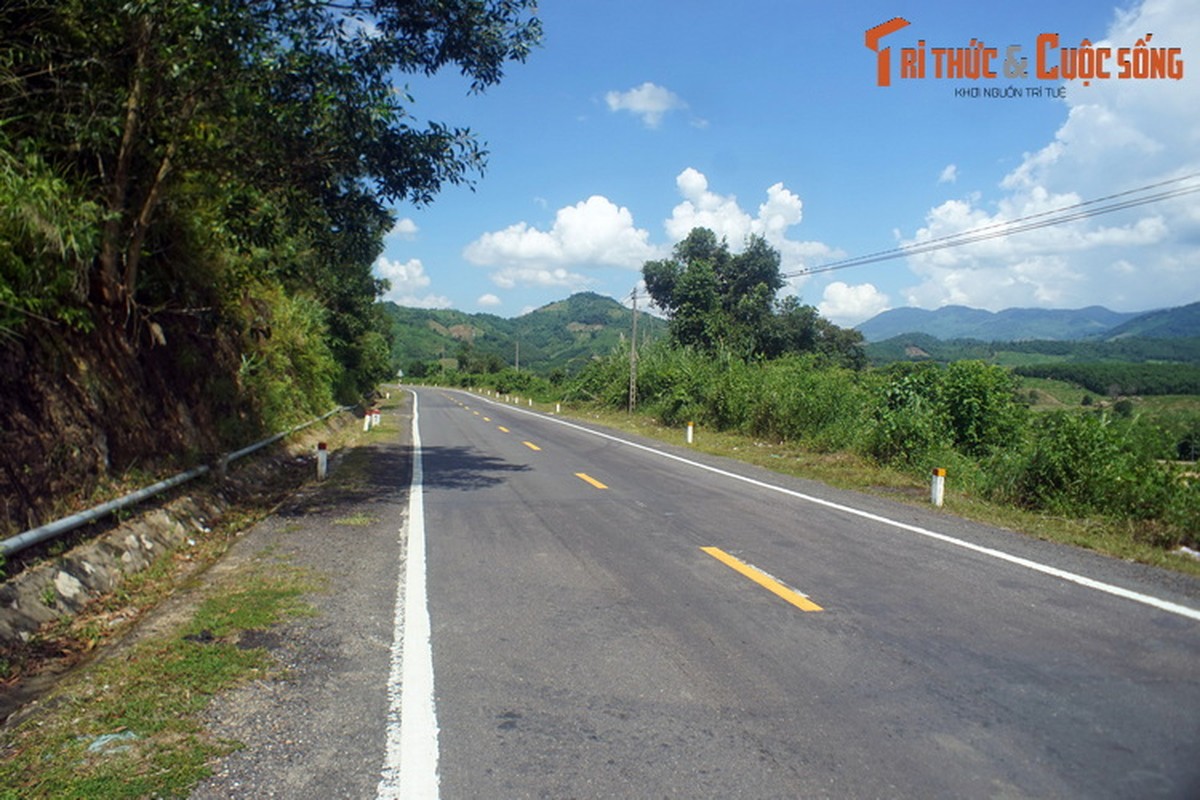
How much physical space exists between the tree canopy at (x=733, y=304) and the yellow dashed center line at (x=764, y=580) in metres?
32.2

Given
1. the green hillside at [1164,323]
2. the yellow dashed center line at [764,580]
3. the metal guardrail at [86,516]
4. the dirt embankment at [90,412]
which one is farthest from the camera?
the green hillside at [1164,323]

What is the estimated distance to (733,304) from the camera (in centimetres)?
4712

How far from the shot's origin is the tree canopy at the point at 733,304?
4281cm

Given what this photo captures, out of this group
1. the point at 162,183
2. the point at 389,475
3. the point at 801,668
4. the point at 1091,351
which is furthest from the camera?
the point at 1091,351

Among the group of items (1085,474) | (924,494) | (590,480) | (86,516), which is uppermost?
(86,516)

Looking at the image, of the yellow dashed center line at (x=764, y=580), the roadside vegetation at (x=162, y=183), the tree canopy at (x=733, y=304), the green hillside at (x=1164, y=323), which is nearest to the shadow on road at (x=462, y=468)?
the roadside vegetation at (x=162, y=183)

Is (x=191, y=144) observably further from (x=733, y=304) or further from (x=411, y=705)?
(x=733, y=304)

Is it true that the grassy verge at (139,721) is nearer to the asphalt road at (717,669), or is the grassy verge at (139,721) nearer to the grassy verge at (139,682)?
the grassy verge at (139,682)

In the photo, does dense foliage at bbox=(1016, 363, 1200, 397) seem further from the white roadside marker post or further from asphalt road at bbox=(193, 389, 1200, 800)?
asphalt road at bbox=(193, 389, 1200, 800)

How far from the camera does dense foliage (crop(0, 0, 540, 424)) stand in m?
7.00

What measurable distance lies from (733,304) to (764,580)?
41.9m

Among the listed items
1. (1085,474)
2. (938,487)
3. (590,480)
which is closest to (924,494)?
(938,487)

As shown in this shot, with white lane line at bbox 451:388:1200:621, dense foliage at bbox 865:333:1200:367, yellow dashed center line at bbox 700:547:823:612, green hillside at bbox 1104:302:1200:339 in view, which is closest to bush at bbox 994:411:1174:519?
white lane line at bbox 451:388:1200:621

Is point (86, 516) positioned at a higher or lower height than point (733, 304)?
lower
